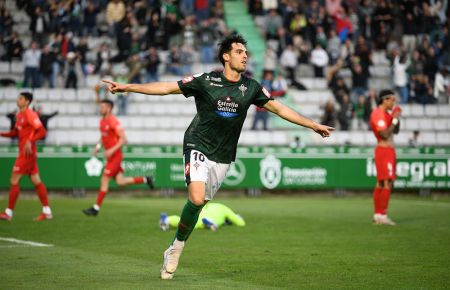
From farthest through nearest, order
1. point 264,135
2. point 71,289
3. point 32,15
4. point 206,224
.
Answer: point 32,15, point 264,135, point 206,224, point 71,289

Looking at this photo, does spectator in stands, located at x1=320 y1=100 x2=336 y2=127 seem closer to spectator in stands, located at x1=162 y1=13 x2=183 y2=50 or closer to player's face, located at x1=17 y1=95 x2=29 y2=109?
spectator in stands, located at x1=162 y1=13 x2=183 y2=50

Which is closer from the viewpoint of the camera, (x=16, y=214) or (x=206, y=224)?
(x=206, y=224)

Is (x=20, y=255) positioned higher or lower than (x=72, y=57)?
lower

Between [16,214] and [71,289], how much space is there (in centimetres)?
1127

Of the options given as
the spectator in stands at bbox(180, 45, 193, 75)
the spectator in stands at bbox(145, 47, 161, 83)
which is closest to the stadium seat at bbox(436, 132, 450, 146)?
the spectator in stands at bbox(180, 45, 193, 75)

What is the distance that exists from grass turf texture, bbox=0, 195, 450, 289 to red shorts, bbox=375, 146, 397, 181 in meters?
1.04

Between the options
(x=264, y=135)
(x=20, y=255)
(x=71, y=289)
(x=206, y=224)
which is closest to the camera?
(x=71, y=289)

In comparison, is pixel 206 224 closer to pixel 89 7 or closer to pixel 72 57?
pixel 72 57

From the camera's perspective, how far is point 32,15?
33719 millimetres

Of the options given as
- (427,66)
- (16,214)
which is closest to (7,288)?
(16,214)

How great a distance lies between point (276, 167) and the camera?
28531mm

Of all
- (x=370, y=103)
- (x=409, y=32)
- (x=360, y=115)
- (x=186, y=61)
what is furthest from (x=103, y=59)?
(x=409, y=32)

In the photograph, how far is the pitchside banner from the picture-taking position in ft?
90.5

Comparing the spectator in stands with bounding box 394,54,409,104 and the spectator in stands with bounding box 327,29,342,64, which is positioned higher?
the spectator in stands with bounding box 327,29,342,64
